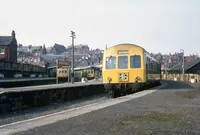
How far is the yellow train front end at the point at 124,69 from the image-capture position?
66.8ft

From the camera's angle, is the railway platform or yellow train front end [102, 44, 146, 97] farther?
yellow train front end [102, 44, 146, 97]

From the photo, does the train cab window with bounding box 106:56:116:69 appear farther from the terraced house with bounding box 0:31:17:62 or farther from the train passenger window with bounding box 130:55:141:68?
the terraced house with bounding box 0:31:17:62

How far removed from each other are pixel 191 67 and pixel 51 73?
32547 millimetres

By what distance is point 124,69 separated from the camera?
67.8ft

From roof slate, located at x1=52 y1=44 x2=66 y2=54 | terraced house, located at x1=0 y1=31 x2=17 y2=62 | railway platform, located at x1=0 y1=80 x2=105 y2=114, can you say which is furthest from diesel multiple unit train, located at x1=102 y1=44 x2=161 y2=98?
roof slate, located at x1=52 y1=44 x2=66 y2=54

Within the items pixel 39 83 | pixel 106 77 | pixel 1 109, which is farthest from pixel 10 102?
pixel 39 83

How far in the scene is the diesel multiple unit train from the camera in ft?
66.8

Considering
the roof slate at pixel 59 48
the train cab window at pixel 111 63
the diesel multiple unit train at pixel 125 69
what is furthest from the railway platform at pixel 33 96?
the roof slate at pixel 59 48

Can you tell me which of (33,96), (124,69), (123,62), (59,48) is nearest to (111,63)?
(123,62)

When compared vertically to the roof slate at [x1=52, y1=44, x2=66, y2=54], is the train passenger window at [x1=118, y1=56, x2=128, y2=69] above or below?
below

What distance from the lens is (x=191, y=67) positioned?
7869 cm

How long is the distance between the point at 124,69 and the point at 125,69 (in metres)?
0.06

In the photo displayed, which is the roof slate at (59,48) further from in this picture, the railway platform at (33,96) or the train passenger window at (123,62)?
the train passenger window at (123,62)

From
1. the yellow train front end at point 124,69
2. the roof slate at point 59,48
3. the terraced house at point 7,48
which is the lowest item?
the yellow train front end at point 124,69
